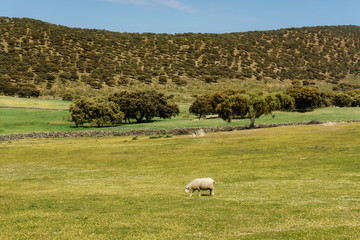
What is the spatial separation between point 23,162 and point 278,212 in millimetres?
42650

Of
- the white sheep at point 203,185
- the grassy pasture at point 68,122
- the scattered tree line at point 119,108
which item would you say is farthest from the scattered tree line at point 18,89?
the white sheep at point 203,185

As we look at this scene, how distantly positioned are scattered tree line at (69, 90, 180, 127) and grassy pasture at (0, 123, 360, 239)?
5717 cm

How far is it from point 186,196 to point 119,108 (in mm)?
96826

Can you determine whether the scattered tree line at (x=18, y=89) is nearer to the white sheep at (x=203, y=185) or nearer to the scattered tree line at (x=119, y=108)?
the scattered tree line at (x=119, y=108)

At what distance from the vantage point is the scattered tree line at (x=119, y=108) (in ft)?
362

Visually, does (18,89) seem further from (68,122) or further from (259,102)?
(259,102)

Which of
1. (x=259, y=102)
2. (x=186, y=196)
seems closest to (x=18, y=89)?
(x=259, y=102)

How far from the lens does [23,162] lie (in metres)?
50.7

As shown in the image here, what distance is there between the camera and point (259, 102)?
316 feet

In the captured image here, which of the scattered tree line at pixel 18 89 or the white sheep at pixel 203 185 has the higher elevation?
the scattered tree line at pixel 18 89

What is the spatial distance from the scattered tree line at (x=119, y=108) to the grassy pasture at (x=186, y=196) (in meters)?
57.2

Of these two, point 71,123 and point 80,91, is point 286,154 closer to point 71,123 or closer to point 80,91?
point 71,123

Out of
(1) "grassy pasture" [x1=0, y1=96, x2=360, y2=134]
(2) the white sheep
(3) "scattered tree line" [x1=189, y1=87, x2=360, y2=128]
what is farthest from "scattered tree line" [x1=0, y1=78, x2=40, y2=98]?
(2) the white sheep

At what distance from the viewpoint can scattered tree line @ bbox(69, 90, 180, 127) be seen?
110m
